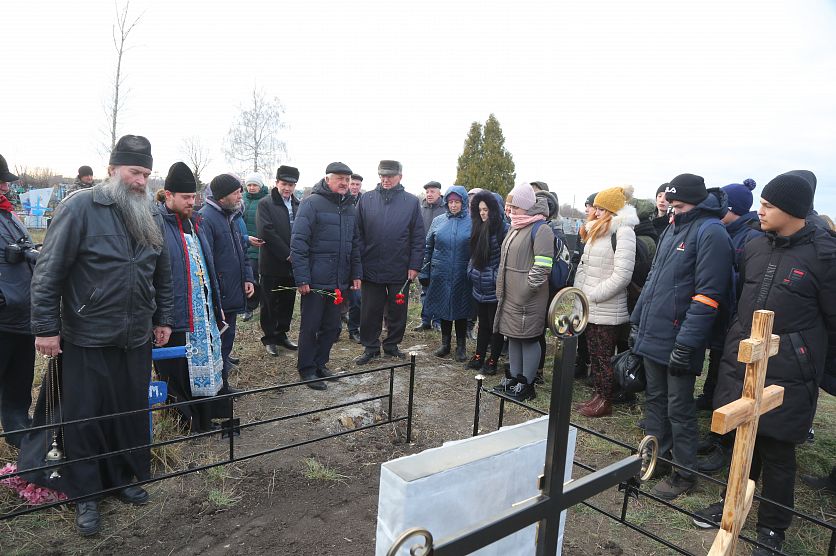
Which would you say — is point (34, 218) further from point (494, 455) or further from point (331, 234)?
point (494, 455)

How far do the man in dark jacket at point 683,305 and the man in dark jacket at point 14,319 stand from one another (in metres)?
4.37

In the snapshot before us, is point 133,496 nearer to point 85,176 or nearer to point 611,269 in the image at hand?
point 611,269

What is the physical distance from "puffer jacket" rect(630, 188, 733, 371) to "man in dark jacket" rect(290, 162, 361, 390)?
3.03 meters

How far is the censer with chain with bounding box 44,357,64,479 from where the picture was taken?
2.98 metres

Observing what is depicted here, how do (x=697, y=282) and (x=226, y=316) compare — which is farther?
(x=226, y=316)

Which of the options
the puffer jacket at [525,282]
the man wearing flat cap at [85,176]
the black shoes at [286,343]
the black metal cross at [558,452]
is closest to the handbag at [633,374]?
the puffer jacket at [525,282]

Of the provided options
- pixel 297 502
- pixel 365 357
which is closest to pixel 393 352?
pixel 365 357

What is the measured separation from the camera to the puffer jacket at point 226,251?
454 centimetres

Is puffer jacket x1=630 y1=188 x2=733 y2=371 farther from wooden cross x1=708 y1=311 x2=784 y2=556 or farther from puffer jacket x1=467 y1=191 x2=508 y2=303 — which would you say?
puffer jacket x1=467 y1=191 x2=508 y2=303

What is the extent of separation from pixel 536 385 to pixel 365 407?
1.97 metres

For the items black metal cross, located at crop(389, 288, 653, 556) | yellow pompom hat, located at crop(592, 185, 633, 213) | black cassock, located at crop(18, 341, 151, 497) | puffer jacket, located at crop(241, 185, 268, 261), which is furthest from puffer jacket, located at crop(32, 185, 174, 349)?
puffer jacket, located at crop(241, 185, 268, 261)

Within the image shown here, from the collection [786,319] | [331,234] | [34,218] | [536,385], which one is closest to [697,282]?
[786,319]

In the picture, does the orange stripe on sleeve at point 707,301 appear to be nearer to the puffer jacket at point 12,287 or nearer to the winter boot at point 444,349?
the winter boot at point 444,349

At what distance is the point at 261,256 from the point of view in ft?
21.3
